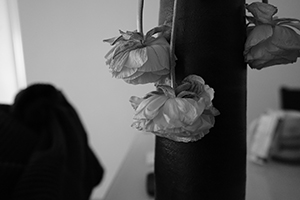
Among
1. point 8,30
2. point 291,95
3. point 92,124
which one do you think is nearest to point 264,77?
point 291,95

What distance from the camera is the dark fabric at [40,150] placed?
43cm

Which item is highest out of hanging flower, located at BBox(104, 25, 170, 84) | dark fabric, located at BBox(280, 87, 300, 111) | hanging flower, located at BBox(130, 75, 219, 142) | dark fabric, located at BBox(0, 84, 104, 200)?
hanging flower, located at BBox(104, 25, 170, 84)

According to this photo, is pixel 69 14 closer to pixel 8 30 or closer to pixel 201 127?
pixel 8 30

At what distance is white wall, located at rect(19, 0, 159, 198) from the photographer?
109 cm

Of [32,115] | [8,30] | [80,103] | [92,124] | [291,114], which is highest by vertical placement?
[8,30]

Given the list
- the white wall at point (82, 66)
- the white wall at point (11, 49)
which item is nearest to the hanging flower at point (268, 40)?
the white wall at point (82, 66)

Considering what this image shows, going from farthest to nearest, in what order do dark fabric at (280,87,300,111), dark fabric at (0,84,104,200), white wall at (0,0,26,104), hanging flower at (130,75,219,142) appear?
white wall at (0,0,26,104) → dark fabric at (280,87,300,111) → dark fabric at (0,84,104,200) → hanging flower at (130,75,219,142)

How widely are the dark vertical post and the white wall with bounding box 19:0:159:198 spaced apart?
59cm

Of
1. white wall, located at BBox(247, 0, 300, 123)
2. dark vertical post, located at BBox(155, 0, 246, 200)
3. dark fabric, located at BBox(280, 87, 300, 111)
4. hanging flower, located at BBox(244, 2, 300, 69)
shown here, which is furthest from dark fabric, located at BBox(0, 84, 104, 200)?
dark fabric, located at BBox(280, 87, 300, 111)

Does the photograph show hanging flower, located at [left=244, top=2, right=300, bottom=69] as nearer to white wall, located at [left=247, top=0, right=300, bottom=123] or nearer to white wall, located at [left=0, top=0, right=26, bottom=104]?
white wall, located at [left=247, top=0, right=300, bottom=123]

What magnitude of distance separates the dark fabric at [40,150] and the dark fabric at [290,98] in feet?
2.97

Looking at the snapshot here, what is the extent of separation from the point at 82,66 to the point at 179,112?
1.01m

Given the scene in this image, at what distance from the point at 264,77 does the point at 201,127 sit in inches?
38.1

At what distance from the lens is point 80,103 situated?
142 cm
